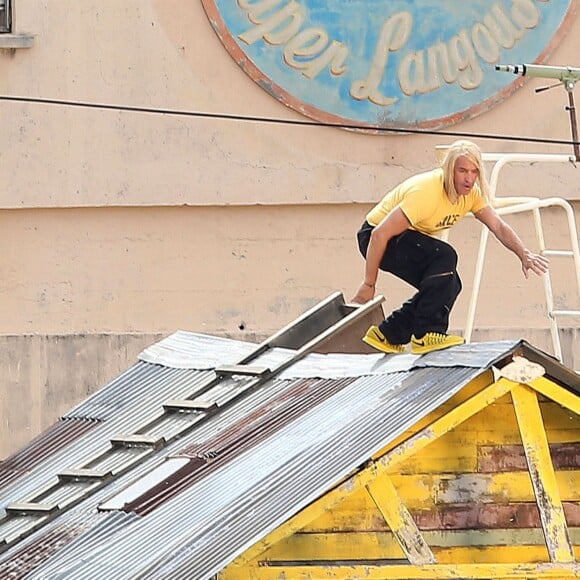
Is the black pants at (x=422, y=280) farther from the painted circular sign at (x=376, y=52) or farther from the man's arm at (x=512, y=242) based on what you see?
the painted circular sign at (x=376, y=52)

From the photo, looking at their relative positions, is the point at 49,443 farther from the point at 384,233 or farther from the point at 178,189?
the point at 178,189

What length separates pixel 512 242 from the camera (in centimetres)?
747

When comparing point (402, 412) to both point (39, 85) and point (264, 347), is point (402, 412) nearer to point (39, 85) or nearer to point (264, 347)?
point (264, 347)

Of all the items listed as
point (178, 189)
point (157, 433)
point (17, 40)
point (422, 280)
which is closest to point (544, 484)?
point (422, 280)

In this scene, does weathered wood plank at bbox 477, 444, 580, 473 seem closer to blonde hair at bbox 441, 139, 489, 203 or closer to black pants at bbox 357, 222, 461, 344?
black pants at bbox 357, 222, 461, 344

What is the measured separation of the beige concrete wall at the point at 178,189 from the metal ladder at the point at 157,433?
3.80 m

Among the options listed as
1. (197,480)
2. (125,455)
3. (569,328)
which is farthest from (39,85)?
(197,480)

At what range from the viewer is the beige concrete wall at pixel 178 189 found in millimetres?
11891

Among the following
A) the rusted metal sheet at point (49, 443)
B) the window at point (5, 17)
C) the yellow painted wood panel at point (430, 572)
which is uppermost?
the window at point (5, 17)

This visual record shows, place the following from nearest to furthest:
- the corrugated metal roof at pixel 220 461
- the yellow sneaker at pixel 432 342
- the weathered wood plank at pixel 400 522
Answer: the corrugated metal roof at pixel 220 461 → the weathered wood plank at pixel 400 522 → the yellow sneaker at pixel 432 342

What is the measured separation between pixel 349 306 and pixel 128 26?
4.31 meters

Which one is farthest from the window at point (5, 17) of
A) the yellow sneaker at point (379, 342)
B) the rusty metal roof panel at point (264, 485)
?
the rusty metal roof panel at point (264, 485)

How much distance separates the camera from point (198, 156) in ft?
39.2

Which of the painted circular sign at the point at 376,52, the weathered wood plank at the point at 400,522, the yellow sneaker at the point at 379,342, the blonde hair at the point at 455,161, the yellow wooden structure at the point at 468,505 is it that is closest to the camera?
the weathered wood plank at the point at 400,522
